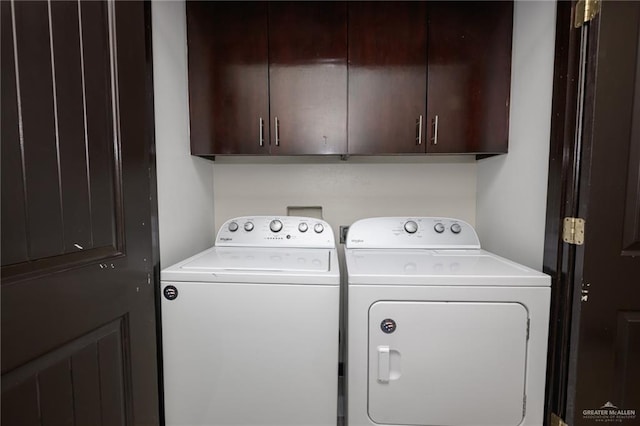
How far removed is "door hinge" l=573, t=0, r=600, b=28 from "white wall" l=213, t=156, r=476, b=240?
0.83 m

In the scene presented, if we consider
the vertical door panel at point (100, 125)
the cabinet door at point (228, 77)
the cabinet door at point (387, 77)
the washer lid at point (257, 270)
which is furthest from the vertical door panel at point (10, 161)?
the cabinet door at point (387, 77)

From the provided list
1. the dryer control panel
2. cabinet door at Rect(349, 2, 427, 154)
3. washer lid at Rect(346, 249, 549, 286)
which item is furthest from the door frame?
cabinet door at Rect(349, 2, 427, 154)

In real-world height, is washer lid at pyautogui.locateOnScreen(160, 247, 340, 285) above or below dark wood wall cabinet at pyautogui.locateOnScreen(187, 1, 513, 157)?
below

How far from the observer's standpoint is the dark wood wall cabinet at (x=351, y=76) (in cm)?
138

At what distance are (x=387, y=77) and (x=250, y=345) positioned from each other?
139 cm

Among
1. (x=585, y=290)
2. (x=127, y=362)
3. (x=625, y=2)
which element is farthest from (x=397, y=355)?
(x=625, y=2)

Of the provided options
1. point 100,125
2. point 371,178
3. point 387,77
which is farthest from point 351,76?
point 100,125

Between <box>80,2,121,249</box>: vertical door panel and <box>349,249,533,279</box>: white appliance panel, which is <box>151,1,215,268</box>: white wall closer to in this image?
<box>80,2,121,249</box>: vertical door panel

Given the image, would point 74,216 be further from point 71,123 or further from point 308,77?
point 308,77

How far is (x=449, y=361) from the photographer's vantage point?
103 cm

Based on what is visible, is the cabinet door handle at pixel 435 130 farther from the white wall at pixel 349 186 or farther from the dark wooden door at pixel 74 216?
the dark wooden door at pixel 74 216

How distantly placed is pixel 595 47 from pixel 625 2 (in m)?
0.15

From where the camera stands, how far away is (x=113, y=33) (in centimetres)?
80

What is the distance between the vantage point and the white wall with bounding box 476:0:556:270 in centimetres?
116
